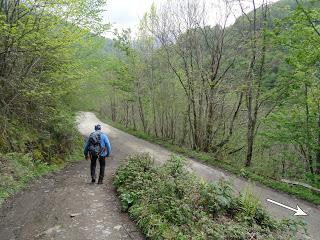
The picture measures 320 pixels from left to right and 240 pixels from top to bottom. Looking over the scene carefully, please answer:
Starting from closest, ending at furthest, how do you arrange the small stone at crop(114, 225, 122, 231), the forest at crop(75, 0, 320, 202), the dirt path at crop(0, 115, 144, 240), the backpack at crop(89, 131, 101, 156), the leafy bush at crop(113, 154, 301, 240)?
the leafy bush at crop(113, 154, 301, 240), the dirt path at crop(0, 115, 144, 240), the small stone at crop(114, 225, 122, 231), the backpack at crop(89, 131, 101, 156), the forest at crop(75, 0, 320, 202)

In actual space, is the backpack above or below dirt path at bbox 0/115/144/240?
above

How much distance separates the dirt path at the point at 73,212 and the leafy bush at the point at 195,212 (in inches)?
17.2

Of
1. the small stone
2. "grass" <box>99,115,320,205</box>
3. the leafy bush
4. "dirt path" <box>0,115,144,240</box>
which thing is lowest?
"grass" <box>99,115,320,205</box>

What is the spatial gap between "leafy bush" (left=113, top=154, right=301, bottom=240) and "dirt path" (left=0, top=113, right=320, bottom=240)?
437 millimetres

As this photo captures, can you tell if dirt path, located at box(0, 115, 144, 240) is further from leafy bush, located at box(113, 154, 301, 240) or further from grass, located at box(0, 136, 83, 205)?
leafy bush, located at box(113, 154, 301, 240)

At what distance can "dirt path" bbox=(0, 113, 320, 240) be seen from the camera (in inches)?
205

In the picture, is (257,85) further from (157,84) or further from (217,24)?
(157,84)

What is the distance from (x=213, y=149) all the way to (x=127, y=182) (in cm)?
1074

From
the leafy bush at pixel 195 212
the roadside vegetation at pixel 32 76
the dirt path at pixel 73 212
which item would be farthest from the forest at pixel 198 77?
the leafy bush at pixel 195 212

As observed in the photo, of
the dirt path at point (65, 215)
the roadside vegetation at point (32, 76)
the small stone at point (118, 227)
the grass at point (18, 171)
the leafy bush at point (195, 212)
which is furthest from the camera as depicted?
the roadside vegetation at point (32, 76)

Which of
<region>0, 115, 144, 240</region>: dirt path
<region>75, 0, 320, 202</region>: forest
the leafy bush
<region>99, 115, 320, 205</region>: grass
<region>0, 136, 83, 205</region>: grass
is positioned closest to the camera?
the leafy bush

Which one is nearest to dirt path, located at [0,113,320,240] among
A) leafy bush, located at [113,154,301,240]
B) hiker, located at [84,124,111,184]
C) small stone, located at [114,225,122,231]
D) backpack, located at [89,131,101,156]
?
small stone, located at [114,225,122,231]

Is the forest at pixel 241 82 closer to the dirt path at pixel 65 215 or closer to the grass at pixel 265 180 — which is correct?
the grass at pixel 265 180

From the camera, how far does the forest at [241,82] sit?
36.0ft
